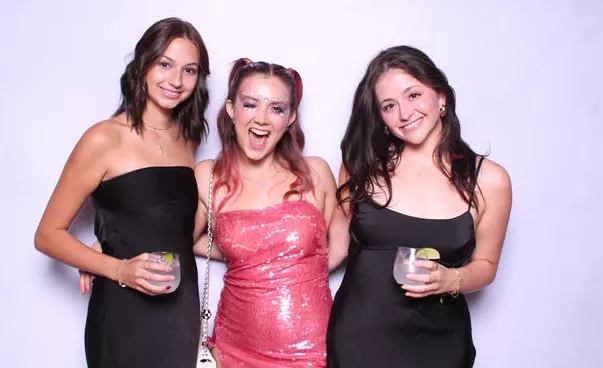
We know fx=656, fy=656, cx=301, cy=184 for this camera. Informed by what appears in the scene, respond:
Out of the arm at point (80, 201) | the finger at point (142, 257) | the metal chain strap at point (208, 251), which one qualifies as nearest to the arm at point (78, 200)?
the arm at point (80, 201)

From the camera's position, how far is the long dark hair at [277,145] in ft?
8.46

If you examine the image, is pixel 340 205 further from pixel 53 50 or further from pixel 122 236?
pixel 53 50

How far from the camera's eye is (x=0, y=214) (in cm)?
282

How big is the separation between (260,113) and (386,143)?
508mm

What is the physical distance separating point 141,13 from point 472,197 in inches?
63.2

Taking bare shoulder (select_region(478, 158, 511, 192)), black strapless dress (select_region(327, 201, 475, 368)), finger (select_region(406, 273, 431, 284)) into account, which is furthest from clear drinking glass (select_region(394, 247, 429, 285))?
bare shoulder (select_region(478, 158, 511, 192))

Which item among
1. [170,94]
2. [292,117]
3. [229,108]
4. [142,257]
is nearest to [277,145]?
[292,117]

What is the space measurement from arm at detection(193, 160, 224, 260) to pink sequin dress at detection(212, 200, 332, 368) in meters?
0.11

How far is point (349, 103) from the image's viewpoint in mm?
2920

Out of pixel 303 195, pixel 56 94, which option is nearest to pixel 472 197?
pixel 303 195

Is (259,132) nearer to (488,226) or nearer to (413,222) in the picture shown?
(413,222)

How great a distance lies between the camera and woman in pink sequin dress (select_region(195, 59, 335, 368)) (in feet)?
7.91

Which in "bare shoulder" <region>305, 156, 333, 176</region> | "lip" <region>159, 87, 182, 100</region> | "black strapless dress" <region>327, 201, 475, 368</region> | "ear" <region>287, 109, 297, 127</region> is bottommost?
"black strapless dress" <region>327, 201, 475, 368</region>

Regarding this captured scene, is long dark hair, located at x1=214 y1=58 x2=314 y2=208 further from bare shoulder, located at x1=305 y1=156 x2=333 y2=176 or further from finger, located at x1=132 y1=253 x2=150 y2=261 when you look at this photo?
finger, located at x1=132 y1=253 x2=150 y2=261
